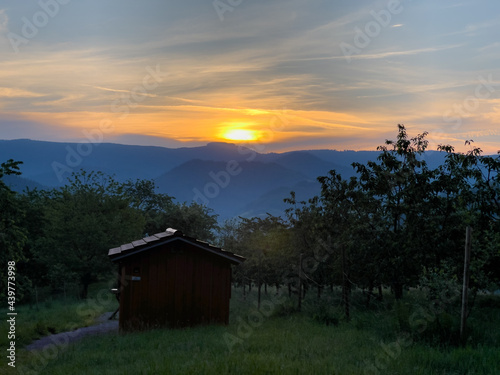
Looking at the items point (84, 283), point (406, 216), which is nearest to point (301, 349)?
point (406, 216)

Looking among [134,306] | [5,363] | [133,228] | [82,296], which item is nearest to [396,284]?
[134,306]

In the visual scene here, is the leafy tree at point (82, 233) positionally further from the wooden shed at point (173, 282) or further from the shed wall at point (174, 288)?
the shed wall at point (174, 288)

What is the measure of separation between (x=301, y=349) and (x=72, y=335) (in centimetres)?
1196

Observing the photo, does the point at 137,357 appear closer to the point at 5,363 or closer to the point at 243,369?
the point at 243,369

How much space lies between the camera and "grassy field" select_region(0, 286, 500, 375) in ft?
33.6

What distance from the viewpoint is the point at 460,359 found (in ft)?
35.3

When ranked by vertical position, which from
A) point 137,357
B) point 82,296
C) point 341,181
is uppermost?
point 341,181

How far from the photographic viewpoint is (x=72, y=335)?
66.2 ft

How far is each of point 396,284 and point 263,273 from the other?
50.4 ft

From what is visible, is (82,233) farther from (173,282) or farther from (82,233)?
(173,282)

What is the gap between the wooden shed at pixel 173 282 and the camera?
752 inches

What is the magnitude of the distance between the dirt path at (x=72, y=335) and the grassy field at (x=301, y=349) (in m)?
0.65

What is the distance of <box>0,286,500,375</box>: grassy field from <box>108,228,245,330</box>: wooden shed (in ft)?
4.47

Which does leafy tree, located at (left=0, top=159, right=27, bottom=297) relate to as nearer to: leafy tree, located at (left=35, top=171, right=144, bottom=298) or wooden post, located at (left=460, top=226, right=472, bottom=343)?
wooden post, located at (left=460, top=226, right=472, bottom=343)
